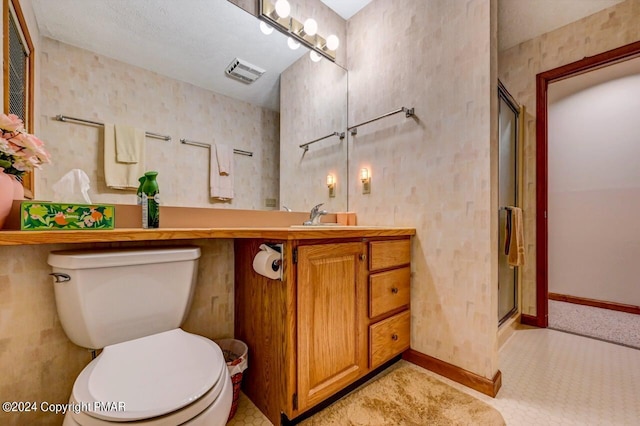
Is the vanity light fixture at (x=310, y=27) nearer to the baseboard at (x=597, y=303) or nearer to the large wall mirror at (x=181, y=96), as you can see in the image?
the large wall mirror at (x=181, y=96)

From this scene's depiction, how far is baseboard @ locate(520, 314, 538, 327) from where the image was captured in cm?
218

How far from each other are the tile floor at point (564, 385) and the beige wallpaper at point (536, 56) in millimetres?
508

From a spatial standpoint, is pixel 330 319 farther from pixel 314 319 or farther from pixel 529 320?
pixel 529 320

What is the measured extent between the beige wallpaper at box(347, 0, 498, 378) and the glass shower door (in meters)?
0.67

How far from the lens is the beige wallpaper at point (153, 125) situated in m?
1.04

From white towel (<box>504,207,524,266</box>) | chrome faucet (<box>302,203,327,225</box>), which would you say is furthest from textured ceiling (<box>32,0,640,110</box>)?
white towel (<box>504,207,524,266</box>)

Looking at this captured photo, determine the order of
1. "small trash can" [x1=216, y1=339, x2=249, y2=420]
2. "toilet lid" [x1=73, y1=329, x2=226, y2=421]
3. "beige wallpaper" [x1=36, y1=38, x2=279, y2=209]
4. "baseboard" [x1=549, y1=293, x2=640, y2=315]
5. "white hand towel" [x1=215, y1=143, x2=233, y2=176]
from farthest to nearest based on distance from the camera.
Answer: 1. "baseboard" [x1=549, y1=293, x2=640, y2=315]
2. "white hand towel" [x1=215, y1=143, x2=233, y2=176]
3. "small trash can" [x1=216, y1=339, x2=249, y2=420]
4. "beige wallpaper" [x1=36, y1=38, x2=279, y2=209]
5. "toilet lid" [x1=73, y1=329, x2=226, y2=421]

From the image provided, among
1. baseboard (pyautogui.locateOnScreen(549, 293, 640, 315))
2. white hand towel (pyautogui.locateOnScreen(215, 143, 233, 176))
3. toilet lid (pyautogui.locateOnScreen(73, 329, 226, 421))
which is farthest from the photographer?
baseboard (pyautogui.locateOnScreen(549, 293, 640, 315))

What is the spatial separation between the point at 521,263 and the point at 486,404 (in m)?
1.16

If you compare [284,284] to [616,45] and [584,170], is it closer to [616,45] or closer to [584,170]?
[616,45]

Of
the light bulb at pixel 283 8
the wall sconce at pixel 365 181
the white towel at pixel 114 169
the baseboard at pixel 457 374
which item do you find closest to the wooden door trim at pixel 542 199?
the baseboard at pixel 457 374

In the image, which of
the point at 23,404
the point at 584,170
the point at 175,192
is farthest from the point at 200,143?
the point at 584,170

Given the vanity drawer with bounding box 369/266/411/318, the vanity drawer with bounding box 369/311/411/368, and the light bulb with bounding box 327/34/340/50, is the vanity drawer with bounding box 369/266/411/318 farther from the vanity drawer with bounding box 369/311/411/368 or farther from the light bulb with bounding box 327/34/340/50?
the light bulb with bounding box 327/34/340/50

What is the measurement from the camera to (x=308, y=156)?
1.95m
